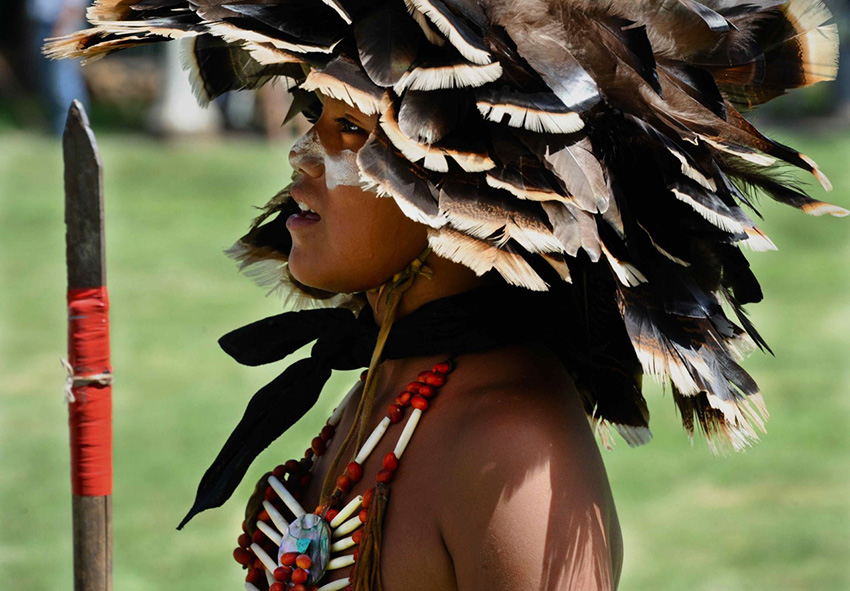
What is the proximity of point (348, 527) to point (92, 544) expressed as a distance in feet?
2.94

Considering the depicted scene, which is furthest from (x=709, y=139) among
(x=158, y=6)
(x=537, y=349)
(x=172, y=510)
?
(x=172, y=510)

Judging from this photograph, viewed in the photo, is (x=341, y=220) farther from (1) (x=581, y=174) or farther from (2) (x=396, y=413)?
(1) (x=581, y=174)

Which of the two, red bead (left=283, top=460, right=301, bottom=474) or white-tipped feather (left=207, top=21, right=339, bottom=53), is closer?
white-tipped feather (left=207, top=21, right=339, bottom=53)

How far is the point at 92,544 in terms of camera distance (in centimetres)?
249

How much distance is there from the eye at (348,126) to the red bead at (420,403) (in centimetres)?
46

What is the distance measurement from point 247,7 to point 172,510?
4.23 m

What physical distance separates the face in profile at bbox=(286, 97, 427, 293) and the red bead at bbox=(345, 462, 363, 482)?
0.31 m

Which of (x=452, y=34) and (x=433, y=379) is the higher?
(x=452, y=34)

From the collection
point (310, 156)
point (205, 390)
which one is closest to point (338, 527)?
point (310, 156)

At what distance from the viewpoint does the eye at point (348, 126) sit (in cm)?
186

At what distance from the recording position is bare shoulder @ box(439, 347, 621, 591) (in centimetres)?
166

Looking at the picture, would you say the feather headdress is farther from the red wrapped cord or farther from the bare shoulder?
the red wrapped cord

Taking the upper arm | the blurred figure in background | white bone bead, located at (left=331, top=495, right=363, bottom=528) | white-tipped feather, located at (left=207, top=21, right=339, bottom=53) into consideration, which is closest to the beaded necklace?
white bone bead, located at (left=331, top=495, right=363, bottom=528)

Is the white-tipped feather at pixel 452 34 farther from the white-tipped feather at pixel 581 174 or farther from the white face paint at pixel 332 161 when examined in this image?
the white face paint at pixel 332 161
